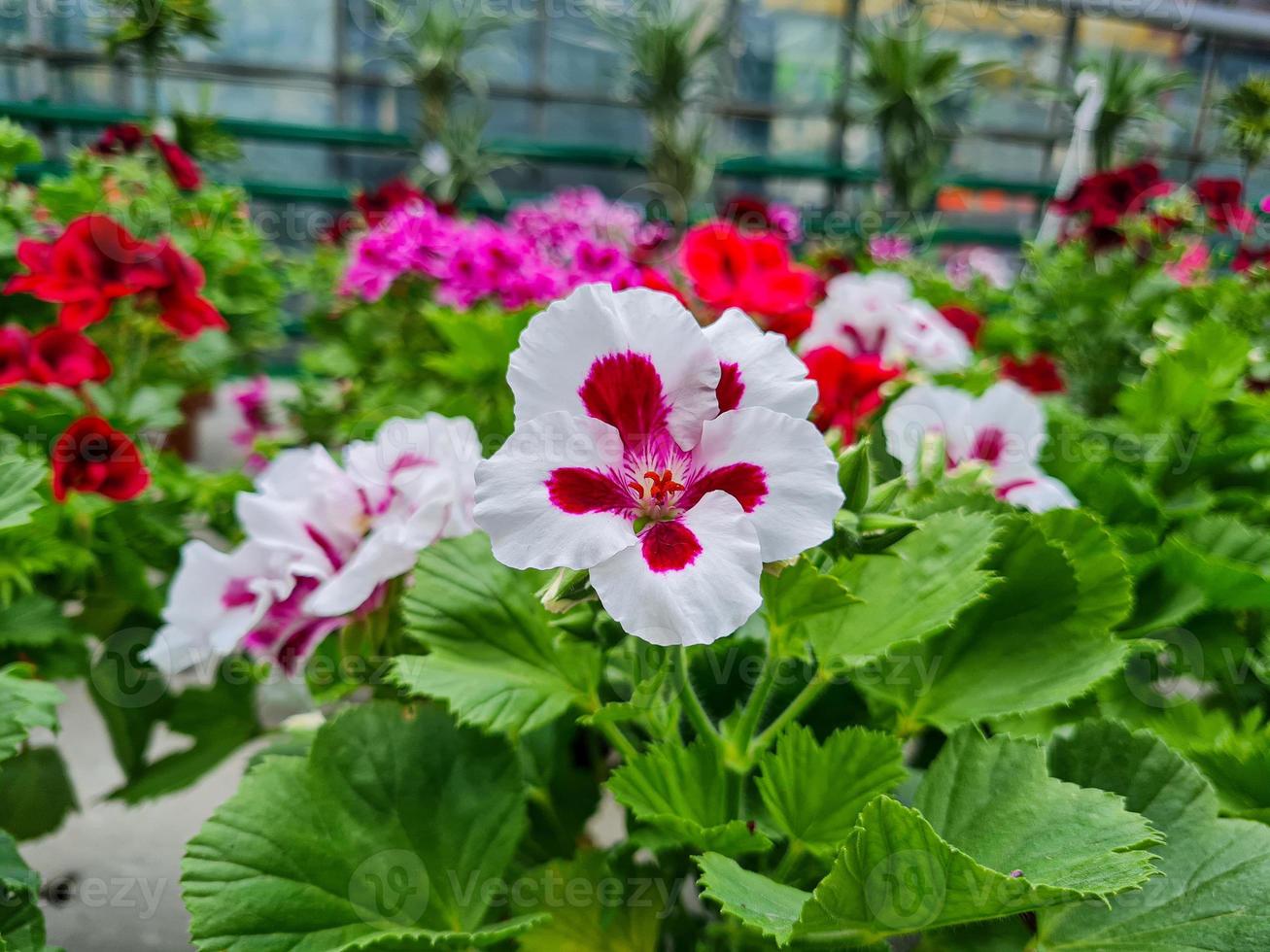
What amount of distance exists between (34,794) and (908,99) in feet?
14.6

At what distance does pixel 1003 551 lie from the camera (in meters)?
0.55

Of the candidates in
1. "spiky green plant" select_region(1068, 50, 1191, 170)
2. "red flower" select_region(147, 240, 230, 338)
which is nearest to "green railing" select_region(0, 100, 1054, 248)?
"spiky green plant" select_region(1068, 50, 1191, 170)

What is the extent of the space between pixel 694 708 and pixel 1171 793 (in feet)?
0.81

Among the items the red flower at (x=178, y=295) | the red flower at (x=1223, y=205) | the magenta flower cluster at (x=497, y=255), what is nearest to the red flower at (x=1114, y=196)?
the red flower at (x=1223, y=205)

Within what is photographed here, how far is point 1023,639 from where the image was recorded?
21.8 inches

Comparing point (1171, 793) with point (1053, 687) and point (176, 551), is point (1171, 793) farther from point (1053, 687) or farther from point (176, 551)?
point (176, 551)

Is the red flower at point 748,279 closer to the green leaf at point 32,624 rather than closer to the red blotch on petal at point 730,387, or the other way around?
the red blotch on petal at point 730,387

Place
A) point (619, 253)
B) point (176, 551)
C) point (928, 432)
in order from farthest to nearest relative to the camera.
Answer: point (619, 253)
point (176, 551)
point (928, 432)

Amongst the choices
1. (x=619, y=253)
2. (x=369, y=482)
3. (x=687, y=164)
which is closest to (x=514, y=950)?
(x=369, y=482)

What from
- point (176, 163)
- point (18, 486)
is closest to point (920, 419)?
point (18, 486)

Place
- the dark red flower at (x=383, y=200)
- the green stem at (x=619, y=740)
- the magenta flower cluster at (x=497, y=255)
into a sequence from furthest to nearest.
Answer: the dark red flower at (x=383, y=200), the magenta flower cluster at (x=497, y=255), the green stem at (x=619, y=740)

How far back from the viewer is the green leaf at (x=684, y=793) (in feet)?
1.48

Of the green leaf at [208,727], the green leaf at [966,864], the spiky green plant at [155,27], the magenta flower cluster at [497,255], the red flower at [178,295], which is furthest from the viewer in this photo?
the spiky green plant at [155,27]

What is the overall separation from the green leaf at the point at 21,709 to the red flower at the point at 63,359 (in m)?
0.39
